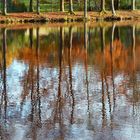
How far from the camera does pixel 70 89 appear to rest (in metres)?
28.3

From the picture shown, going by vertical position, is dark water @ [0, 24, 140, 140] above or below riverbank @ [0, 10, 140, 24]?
below

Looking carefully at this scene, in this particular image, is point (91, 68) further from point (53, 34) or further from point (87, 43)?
point (53, 34)

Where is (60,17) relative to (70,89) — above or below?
above

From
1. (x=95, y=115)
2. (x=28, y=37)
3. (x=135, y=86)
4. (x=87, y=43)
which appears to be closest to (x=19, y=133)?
(x=95, y=115)

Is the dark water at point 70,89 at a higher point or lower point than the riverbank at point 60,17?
lower

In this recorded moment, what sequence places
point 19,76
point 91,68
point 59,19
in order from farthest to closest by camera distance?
point 59,19 < point 91,68 < point 19,76

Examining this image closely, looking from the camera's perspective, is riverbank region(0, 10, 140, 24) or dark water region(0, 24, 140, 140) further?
riverbank region(0, 10, 140, 24)

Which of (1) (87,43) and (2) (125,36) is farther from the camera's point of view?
(2) (125,36)

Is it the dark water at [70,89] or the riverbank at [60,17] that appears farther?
the riverbank at [60,17]

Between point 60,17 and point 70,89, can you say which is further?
point 60,17

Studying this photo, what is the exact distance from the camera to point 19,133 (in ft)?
63.5

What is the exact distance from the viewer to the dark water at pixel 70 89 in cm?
1992

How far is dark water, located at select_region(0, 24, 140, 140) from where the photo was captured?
65.4ft

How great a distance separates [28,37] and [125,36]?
10086 millimetres
